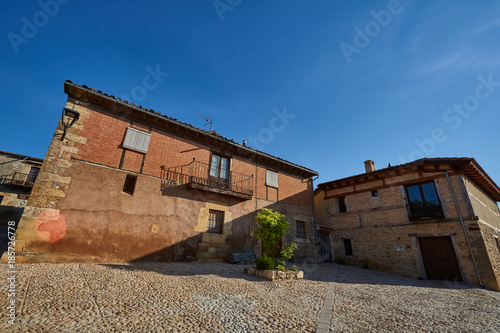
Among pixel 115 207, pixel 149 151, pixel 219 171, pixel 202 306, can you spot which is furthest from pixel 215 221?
pixel 202 306

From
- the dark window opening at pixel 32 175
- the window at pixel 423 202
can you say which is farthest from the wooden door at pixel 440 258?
the dark window opening at pixel 32 175

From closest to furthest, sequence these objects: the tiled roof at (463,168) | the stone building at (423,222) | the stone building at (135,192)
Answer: the stone building at (135,192), the stone building at (423,222), the tiled roof at (463,168)

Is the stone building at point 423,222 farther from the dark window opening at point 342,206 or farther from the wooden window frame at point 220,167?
the wooden window frame at point 220,167

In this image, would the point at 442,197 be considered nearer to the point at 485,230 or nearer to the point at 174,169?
the point at 485,230

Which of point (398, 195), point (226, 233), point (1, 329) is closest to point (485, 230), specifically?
point (398, 195)

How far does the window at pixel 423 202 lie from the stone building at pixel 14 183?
1066 inches

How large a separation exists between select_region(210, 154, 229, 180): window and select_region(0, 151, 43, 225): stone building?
678 inches

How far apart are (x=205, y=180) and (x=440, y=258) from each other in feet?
39.0

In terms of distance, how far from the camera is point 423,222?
11062 millimetres

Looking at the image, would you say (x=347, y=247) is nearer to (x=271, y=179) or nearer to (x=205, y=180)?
(x=271, y=179)

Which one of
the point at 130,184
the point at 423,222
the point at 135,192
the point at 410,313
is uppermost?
the point at 130,184

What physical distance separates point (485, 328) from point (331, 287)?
323 cm

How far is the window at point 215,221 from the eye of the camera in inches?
405

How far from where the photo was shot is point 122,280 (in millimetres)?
5273
